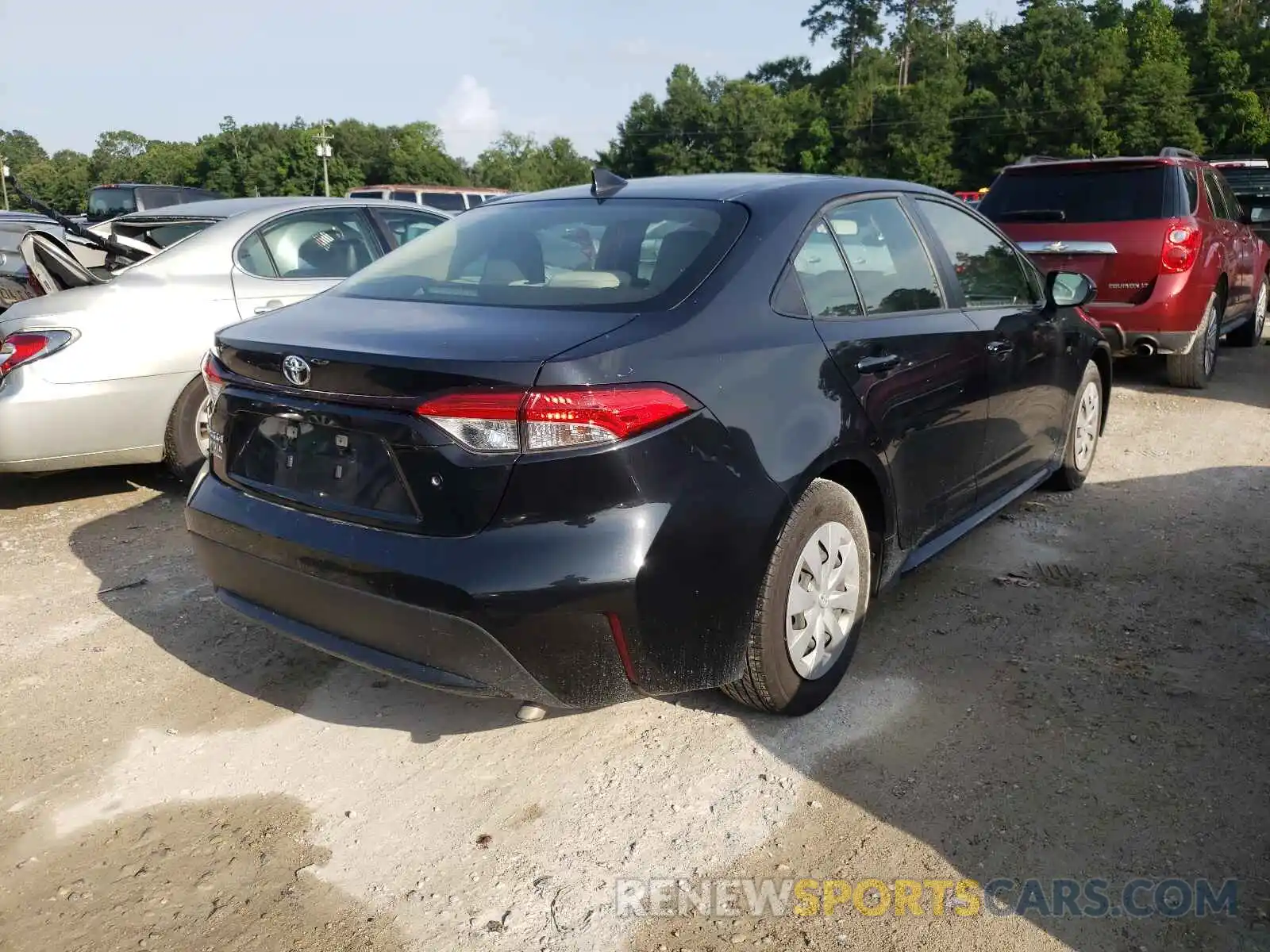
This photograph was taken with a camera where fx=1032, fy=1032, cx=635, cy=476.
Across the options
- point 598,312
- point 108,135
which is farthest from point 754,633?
point 108,135

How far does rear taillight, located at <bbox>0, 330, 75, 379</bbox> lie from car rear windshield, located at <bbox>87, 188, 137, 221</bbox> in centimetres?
1559

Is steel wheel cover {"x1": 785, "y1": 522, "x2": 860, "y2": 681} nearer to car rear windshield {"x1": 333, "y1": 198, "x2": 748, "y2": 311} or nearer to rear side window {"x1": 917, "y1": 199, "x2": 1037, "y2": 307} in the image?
car rear windshield {"x1": 333, "y1": 198, "x2": 748, "y2": 311}

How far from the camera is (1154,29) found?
206 ft

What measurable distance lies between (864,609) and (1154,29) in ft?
237

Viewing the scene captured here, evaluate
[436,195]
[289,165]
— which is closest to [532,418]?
[436,195]

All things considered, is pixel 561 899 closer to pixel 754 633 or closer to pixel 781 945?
pixel 781 945

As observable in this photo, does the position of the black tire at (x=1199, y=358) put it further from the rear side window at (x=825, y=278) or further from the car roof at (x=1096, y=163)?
the rear side window at (x=825, y=278)

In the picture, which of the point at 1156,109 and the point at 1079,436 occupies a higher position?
the point at 1156,109

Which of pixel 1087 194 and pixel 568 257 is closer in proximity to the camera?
pixel 568 257

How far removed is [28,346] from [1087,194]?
6.86 meters

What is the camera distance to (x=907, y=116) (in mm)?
69188

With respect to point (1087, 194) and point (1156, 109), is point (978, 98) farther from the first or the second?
point (1087, 194)

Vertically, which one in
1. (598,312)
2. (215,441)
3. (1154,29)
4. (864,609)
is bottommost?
(864,609)

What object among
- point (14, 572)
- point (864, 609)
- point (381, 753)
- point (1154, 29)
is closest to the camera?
point (381, 753)
